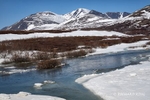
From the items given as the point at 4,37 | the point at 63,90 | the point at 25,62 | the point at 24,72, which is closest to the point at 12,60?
the point at 25,62

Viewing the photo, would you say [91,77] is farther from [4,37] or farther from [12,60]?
[4,37]

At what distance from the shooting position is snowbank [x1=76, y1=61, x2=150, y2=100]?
11843mm

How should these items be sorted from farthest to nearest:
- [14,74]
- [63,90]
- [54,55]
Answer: [54,55]
[14,74]
[63,90]

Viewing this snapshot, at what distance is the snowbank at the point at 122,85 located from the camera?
11843 mm

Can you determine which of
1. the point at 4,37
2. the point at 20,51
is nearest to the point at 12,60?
the point at 20,51

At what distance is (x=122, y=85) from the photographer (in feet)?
45.5

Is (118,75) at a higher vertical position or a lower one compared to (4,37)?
lower

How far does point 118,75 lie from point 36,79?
18.6ft

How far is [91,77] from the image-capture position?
17.4 metres

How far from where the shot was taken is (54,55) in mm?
30578

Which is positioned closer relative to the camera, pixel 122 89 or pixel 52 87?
pixel 122 89

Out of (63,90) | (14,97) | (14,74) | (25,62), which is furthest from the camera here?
(25,62)

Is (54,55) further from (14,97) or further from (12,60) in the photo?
(14,97)

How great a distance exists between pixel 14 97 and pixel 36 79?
553 cm
